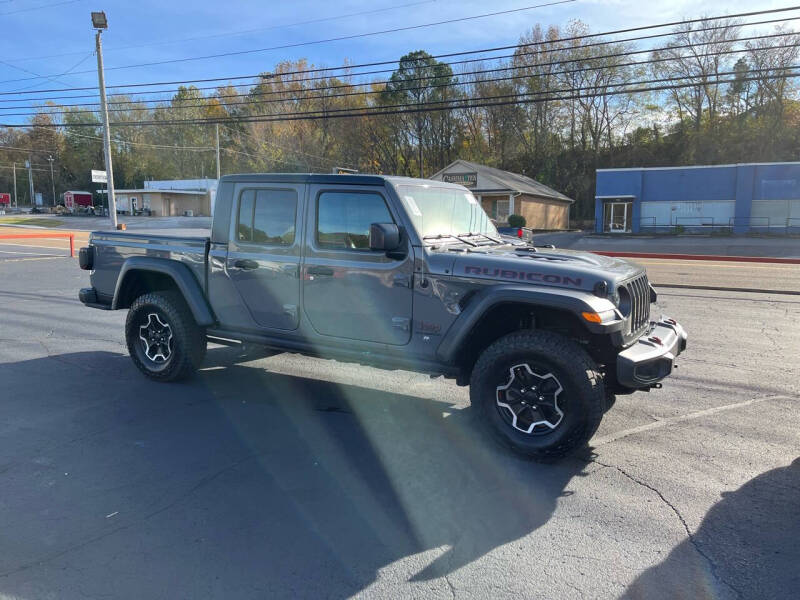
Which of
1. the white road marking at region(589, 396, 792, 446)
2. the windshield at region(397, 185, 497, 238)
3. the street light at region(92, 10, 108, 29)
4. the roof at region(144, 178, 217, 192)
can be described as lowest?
the white road marking at region(589, 396, 792, 446)

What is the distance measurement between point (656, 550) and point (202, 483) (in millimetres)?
2716

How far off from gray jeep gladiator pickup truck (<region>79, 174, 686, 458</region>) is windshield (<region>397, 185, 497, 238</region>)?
0.02m

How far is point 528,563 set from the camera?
2973mm

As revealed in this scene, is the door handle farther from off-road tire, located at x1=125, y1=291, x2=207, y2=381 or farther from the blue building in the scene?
the blue building

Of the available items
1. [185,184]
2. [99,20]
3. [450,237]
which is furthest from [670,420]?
[185,184]

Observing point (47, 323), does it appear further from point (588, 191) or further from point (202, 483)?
point (588, 191)

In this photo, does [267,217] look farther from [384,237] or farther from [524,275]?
[524,275]

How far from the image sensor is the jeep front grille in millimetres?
4258

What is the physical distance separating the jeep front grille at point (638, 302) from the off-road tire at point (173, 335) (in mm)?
3946

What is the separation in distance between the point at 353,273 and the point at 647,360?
226 centimetres

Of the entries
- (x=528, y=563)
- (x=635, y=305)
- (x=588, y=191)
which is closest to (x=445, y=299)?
(x=635, y=305)

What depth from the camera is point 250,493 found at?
3693mm

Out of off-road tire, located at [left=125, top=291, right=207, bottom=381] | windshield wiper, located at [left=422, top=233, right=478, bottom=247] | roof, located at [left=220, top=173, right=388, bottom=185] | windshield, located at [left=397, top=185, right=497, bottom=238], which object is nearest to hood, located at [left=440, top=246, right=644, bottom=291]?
windshield wiper, located at [left=422, top=233, right=478, bottom=247]

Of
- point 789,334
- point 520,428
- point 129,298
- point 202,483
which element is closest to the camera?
point 202,483
